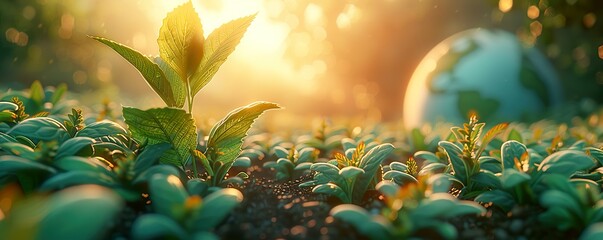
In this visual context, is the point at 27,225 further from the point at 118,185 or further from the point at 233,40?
the point at 233,40

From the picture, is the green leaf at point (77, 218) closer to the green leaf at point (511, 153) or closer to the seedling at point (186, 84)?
the seedling at point (186, 84)

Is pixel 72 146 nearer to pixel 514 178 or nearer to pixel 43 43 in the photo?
pixel 514 178

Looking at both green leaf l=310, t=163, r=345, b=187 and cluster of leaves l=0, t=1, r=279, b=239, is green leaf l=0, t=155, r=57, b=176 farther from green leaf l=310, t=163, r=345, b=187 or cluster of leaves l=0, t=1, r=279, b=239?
green leaf l=310, t=163, r=345, b=187

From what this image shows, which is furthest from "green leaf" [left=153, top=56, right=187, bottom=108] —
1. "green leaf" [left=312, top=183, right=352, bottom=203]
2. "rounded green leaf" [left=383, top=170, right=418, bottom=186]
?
"rounded green leaf" [left=383, top=170, right=418, bottom=186]

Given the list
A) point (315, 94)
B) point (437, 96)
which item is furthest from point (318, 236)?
point (315, 94)

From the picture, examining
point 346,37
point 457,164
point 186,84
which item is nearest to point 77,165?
point 186,84
